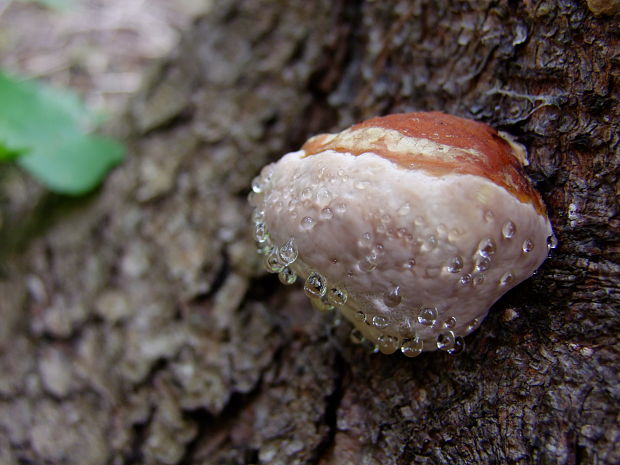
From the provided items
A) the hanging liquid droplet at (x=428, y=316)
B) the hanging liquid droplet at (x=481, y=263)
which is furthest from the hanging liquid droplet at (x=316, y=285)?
the hanging liquid droplet at (x=481, y=263)

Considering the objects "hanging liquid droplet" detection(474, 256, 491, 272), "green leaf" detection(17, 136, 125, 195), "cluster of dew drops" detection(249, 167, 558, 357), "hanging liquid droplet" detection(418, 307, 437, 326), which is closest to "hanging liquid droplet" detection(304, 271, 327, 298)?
"cluster of dew drops" detection(249, 167, 558, 357)

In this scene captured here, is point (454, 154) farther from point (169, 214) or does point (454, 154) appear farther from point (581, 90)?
point (169, 214)

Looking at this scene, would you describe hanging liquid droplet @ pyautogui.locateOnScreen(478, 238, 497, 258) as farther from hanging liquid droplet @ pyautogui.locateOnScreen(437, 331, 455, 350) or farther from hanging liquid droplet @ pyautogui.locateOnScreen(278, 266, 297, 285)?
hanging liquid droplet @ pyautogui.locateOnScreen(278, 266, 297, 285)

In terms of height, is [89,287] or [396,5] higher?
[396,5]

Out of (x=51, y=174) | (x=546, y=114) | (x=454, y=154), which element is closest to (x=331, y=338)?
(x=454, y=154)

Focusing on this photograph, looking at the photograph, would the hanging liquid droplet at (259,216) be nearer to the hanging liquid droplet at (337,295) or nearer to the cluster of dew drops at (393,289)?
the cluster of dew drops at (393,289)

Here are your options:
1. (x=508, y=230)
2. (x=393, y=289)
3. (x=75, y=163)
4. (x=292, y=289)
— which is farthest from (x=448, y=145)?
(x=75, y=163)

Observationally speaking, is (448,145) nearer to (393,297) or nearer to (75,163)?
(393,297)
